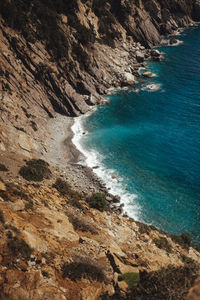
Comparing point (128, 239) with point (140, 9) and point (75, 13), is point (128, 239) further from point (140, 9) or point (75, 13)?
point (140, 9)

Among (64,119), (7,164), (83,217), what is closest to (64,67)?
(64,119)

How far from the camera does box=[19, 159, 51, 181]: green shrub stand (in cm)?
3159

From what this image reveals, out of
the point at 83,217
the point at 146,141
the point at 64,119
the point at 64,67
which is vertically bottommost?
the point at 146,141

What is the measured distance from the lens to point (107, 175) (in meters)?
43.8

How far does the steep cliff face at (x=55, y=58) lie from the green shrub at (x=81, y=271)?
31558 millimetres

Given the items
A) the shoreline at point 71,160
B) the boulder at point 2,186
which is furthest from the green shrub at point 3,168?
the shoreline at point 71,160

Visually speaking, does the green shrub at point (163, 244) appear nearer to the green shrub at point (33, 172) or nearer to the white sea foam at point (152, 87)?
the green shrub at point (33, 172)

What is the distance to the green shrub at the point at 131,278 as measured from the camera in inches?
655

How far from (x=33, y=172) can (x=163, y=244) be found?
17701mm

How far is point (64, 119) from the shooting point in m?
58.4

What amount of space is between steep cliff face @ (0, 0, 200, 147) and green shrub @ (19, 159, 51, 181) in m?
11.2

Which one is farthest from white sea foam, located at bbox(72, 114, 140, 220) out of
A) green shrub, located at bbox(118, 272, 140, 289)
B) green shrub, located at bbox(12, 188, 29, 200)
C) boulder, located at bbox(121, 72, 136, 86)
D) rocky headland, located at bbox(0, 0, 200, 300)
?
boulder, located at bbox(121, 72, 136, 86)

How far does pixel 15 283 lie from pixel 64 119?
46260 millimetres

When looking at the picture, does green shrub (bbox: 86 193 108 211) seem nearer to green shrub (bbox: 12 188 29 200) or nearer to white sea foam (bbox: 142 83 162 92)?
green shrub (bbox: 12 188 29 200)
